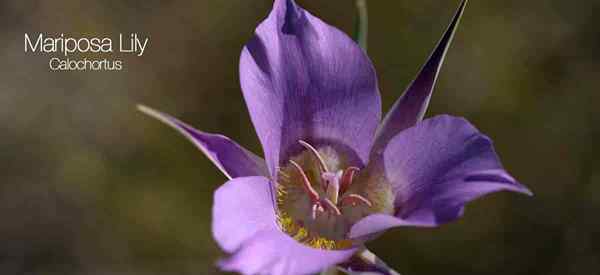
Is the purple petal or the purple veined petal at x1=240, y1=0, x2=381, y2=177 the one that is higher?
the purple veined petal at x1=240, y1=0, x2=381, y2=177

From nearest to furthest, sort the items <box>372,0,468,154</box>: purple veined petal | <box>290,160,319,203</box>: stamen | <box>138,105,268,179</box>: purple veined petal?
<box>138,105,268,179</box>: purple veined petal → <box>372,0,468,154</box>: purple veined petal → <box>290,160,319,203</box>: stamen

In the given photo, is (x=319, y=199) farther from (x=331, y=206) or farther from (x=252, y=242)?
(x=252, y=242)

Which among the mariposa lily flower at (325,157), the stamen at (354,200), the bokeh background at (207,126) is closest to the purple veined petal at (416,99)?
the mariposa lily flower at (325,157)

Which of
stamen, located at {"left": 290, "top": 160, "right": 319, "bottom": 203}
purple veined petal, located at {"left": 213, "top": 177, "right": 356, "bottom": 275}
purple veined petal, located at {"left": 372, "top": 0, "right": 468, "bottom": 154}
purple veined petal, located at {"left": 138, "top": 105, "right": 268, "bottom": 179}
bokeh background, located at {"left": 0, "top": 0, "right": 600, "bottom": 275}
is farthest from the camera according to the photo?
bokeh background, located at {"left": 0, "top": 0, "right": 600, "bottom": 275}

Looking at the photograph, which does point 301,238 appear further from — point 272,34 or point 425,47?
point 425,47

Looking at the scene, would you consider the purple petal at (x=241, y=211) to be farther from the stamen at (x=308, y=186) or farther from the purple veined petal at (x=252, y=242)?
the stamen at (x=308, y=186)

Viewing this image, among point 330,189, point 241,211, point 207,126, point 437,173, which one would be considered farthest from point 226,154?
point 207,126

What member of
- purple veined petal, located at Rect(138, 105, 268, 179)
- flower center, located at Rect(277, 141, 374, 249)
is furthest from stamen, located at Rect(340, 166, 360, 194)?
purple veined petal, located at Rect(138, 105, 268, 179)

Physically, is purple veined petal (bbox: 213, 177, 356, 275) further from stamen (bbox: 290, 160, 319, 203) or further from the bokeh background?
the bokeh background
